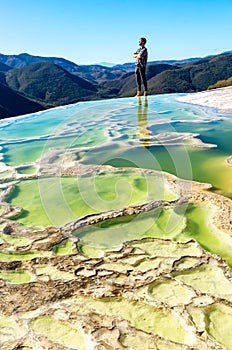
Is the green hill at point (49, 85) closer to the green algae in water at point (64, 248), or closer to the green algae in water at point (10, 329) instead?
the green algae in water at point (64, 248)

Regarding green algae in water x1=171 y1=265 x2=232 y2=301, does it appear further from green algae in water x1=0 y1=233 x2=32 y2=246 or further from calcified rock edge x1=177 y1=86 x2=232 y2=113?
calcified rock edge x1=177 y1=86 x2=232 y2=113

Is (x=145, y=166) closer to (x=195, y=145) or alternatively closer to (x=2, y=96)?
(x=195, y=145)

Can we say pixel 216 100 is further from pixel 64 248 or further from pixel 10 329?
pixel 10 329

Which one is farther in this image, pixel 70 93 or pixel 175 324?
pixel 70 93

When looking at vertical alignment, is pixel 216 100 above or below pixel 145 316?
above

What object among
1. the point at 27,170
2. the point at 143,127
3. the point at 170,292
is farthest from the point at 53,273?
the point at 143,127

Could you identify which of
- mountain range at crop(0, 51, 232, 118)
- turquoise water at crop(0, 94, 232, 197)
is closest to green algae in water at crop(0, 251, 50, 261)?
turquoise water at crop(0, 94, 232, 197)

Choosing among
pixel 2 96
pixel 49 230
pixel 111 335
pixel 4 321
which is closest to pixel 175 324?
pixel 111 335
